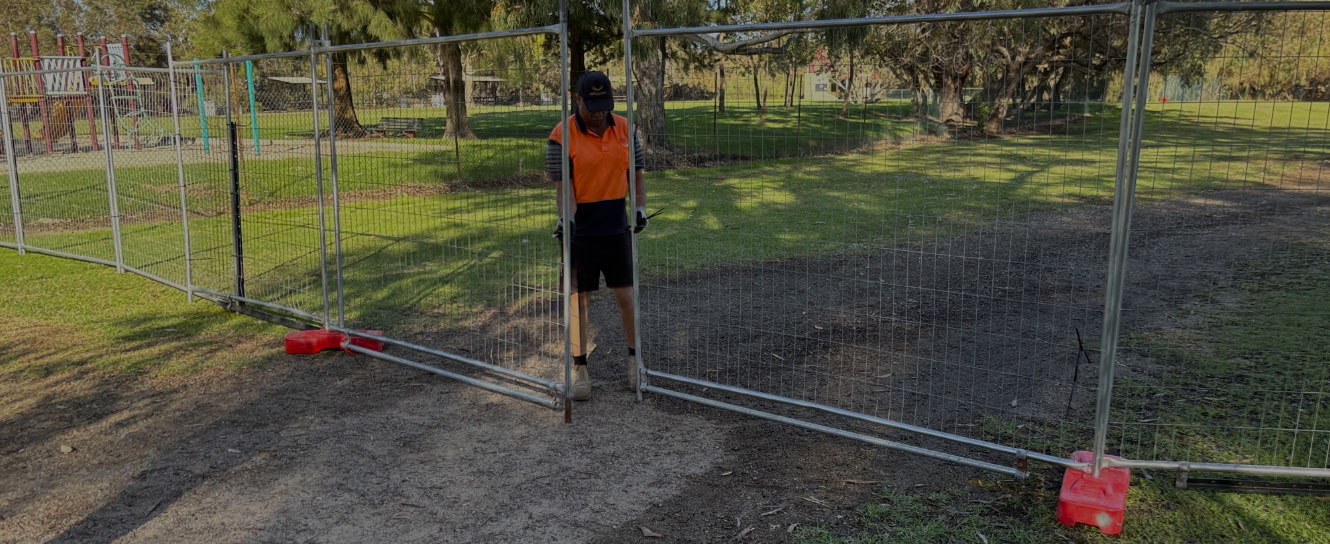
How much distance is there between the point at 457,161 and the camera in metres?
5.89

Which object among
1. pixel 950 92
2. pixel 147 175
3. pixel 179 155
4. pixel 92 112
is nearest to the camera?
pixel 950 92

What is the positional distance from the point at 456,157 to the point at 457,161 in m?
0.03

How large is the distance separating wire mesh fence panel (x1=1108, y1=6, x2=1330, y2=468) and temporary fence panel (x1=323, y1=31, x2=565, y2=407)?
134 inches

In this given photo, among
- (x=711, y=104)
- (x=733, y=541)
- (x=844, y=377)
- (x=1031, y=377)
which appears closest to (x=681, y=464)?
(x=733, y=541)

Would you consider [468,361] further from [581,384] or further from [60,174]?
[60,174]

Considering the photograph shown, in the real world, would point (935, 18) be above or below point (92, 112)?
above

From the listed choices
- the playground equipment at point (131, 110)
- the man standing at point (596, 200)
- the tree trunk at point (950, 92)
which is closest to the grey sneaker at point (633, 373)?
the man standing at point (596, 200)

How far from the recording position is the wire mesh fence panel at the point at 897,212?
433 centimetres

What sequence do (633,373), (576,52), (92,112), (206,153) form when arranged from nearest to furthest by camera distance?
(633,373)
(206,153)
(92,112)
(576,52)

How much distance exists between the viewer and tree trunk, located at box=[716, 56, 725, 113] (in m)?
5.09

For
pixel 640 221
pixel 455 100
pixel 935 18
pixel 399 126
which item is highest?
pixel 935 18

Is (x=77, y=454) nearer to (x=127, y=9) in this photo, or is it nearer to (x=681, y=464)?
(x=681, y=464)

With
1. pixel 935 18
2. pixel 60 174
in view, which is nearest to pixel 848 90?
pixel 935 18

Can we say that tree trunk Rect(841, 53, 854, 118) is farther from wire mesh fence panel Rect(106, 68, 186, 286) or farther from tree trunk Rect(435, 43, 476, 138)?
wire mesh fence panel Rect(106, 68, 186, 286)
